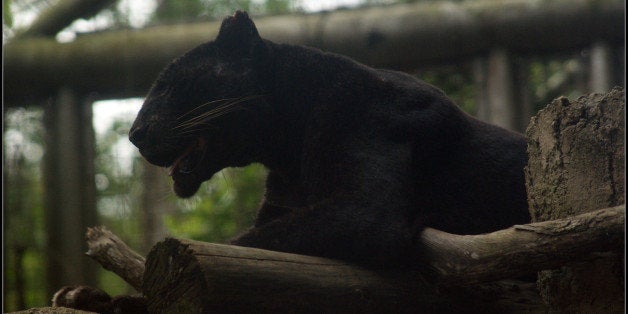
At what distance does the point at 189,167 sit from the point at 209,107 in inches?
11.0

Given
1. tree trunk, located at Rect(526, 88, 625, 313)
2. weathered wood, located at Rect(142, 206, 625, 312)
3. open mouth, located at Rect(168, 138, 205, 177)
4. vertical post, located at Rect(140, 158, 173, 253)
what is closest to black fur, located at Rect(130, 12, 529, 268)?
open mouth, located at Rect(168, 138, 205, 177)

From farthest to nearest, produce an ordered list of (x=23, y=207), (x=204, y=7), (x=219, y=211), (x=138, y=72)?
1. (x=204, y=7)
2. (x=219, y=211)
3. (x=23, y=207)
4. (x=138, y=72)

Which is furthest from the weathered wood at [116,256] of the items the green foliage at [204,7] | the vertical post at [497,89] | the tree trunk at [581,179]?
the green foliage at [204,7]

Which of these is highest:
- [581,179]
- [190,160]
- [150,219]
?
[190,160]

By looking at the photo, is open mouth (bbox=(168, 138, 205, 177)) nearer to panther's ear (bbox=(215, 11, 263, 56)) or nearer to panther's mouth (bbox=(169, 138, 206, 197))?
panther's mouth (bbox=(169, 138, 206, 197))

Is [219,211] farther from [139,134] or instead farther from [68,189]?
[139,134]

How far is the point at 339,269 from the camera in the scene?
98.9 inches

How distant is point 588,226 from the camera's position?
212 centimetres

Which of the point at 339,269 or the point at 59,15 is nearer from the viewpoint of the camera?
the point at 339,269

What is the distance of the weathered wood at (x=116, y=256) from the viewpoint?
322 centimetres

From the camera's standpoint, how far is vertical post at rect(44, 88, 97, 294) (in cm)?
648

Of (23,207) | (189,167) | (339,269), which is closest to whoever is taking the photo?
(339,269)

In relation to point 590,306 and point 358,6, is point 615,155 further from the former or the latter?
point 358,6

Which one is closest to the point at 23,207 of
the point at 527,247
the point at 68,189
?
the point at 68,189
